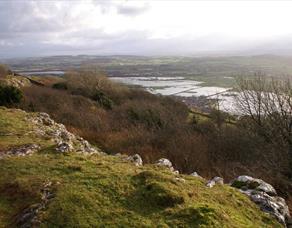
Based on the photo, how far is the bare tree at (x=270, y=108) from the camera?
53.2 ft

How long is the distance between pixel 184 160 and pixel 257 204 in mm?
8156

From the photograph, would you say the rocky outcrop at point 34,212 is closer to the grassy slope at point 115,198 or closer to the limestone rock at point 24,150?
the grassy slope at point 115,198

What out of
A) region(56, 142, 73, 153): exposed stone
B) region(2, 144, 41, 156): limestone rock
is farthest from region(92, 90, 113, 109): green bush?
region(56, 142, 73, 153): exposed stone

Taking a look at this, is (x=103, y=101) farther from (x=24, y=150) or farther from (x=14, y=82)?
(x=24, y=150)

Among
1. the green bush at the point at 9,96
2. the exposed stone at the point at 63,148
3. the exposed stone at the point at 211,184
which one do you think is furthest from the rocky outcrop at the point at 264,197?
the green bush at the point at 9,96

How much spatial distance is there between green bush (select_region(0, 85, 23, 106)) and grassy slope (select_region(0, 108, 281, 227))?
17835mm

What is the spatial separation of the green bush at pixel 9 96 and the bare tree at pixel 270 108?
56.9 ft

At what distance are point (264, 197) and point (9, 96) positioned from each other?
77.9 feet

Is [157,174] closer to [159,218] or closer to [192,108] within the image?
[159,218]

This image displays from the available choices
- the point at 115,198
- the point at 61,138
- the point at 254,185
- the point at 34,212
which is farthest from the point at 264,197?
the point at 61,138

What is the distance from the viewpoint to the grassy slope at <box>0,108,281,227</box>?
6.92 meters

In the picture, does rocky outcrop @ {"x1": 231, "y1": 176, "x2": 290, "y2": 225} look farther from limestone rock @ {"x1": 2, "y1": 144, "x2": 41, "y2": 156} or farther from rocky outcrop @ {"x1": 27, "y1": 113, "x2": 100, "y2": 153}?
limestone rock @ {"x1": 2, "y1": 144, "x2": 41, "y2": 156}

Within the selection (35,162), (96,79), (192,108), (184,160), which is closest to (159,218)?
(35,162)

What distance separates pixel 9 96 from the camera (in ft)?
90.6
